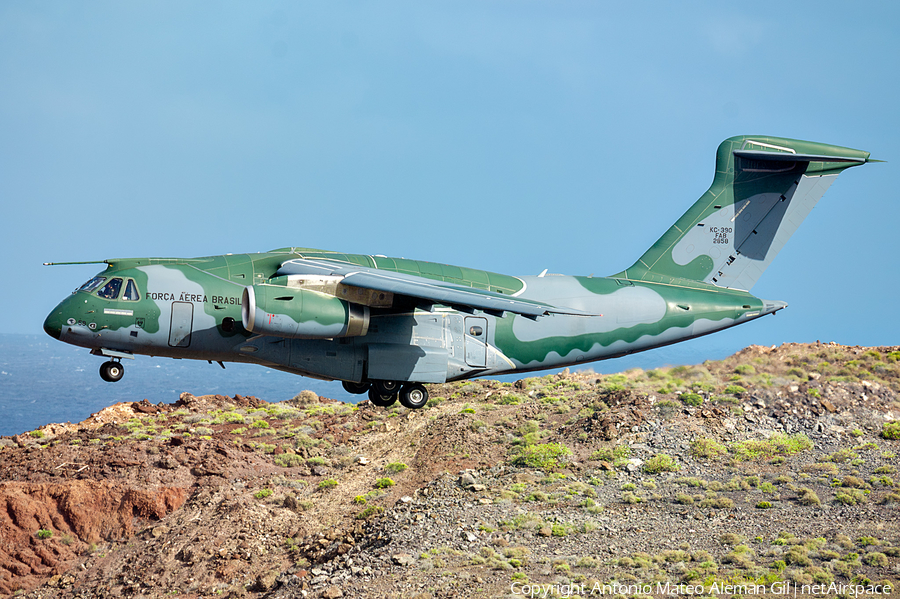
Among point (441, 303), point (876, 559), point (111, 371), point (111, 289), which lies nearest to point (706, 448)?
point (876, 559)

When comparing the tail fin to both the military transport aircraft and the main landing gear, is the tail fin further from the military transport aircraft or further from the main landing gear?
the main landing gear

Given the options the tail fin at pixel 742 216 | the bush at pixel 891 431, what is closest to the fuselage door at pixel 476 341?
the tail fin at pixel 742 216

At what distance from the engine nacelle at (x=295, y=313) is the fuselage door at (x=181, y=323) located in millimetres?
1122

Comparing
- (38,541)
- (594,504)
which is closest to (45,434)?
(38,541)

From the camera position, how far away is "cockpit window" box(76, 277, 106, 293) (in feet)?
50.5

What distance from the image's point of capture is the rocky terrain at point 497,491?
1766 centimetres

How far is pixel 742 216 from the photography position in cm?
2022

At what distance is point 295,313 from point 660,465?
12652 mm

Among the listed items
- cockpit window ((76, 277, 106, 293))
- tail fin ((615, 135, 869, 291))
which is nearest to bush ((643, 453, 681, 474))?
tail fin ((615, 135, 869, 291))

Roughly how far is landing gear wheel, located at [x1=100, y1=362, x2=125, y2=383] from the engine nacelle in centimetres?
282

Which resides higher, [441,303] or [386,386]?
[441,303]

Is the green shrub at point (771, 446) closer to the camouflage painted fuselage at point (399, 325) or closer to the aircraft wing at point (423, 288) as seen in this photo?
the camouflage painted fuselage at point (399, 325)

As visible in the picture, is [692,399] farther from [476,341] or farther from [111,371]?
[111,371]

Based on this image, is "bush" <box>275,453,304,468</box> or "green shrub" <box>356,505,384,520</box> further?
"bush" <box>275,453,304,468</box>
